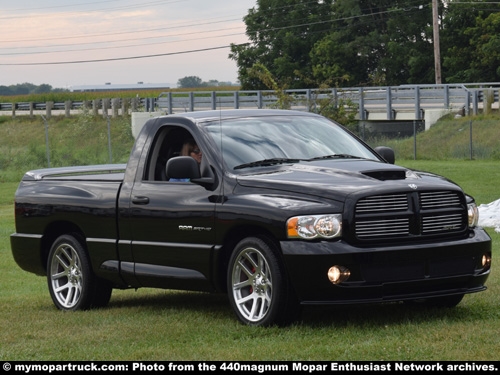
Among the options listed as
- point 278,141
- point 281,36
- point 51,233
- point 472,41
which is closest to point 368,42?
point 281,36

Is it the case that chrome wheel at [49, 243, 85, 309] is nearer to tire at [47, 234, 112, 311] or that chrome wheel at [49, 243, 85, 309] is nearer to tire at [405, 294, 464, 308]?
tire at [47, 234, 112, 311]

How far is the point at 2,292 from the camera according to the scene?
43.0 feet

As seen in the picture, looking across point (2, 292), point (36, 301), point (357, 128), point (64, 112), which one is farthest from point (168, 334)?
point (64, 112)

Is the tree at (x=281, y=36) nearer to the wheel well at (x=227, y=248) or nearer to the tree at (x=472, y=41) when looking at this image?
the tree at (x=472, y=41)

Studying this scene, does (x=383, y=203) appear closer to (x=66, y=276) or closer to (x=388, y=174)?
(x=388, y=174)

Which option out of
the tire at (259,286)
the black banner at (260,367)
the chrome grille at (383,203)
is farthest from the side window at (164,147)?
the black banner at (260,367)

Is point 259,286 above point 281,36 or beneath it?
beneath

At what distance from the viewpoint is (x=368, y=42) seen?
74875mm

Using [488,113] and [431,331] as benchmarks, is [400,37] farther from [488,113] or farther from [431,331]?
[431,331]

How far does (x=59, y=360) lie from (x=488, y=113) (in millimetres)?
40833

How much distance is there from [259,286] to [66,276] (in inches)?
116

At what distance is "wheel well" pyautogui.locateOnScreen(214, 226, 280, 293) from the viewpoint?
29.6ft

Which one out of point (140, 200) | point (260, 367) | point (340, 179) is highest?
point (340, 179)

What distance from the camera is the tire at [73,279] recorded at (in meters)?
10.8
